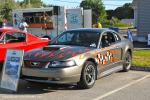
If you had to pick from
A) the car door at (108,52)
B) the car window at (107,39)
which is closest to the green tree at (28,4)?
the car window at (107,39)

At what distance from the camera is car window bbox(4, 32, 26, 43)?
1225 centimetres

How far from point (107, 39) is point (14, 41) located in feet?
10.7

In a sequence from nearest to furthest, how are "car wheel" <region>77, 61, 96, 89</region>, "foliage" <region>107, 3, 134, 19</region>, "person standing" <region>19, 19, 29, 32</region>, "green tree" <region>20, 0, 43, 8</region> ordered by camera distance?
"car wheel" <region>77, 61, 96, 89</region> < "person standing" <region>19, 19, 29, 32</region> < "green tree" <region>20, 0, 43, 8</region> < "foliage" <region>107, 3, 134, 19</region>

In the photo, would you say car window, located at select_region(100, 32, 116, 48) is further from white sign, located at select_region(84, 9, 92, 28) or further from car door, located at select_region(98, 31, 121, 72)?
white sign, located at select_region(84, 9, 92, 28)

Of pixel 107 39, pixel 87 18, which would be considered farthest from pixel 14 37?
pixel 87 18

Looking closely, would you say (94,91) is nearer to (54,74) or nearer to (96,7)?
(54,74)

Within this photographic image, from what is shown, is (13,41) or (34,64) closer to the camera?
(34,64)

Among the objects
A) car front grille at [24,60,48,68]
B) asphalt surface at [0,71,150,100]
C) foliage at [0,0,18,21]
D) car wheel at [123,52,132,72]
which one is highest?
foliage at [0,0,18,21]

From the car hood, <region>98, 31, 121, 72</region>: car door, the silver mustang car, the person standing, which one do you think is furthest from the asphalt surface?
the person standing

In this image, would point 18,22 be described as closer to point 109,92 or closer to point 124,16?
point 109,92

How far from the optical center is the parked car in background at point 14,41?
468 inches

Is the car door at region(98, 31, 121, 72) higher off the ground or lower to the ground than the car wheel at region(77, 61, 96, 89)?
higher

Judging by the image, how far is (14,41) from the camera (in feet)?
40.6

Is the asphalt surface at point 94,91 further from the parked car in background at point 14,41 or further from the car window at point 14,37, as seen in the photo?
the car window at point 14,37
